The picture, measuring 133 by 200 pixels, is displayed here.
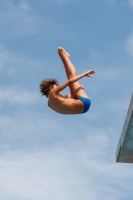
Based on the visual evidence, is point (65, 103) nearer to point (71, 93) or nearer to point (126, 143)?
point (71, 93)

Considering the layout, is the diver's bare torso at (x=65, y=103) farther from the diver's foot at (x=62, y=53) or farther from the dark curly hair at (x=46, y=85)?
the diver's foot at (x=62, y=53)

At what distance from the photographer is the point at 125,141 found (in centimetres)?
1769

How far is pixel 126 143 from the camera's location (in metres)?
17.8

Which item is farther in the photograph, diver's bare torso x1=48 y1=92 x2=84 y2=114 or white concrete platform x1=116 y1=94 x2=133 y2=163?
white concrete platform x1=116 y1=94 x2=133 y2=163

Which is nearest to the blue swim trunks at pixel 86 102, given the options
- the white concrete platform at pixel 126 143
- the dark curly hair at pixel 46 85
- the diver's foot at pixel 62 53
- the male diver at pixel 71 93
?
the male diver at pixel 71 93

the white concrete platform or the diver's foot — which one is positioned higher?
the white concrete platform

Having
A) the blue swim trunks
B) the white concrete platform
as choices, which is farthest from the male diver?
the white concrete platform

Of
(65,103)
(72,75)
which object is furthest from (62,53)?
(65,103)

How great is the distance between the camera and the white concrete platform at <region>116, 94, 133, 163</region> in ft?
54.0

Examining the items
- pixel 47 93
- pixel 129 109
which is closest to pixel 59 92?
pixel 47 93

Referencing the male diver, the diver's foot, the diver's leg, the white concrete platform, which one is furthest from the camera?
the white concrete platform

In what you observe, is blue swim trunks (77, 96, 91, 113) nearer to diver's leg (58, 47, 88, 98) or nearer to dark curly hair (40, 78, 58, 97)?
diver's leg (58, 47, 88, 98)

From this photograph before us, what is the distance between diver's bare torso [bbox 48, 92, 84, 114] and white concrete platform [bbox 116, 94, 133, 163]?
7.26 metres

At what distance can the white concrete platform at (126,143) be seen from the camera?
1645 centimetres
